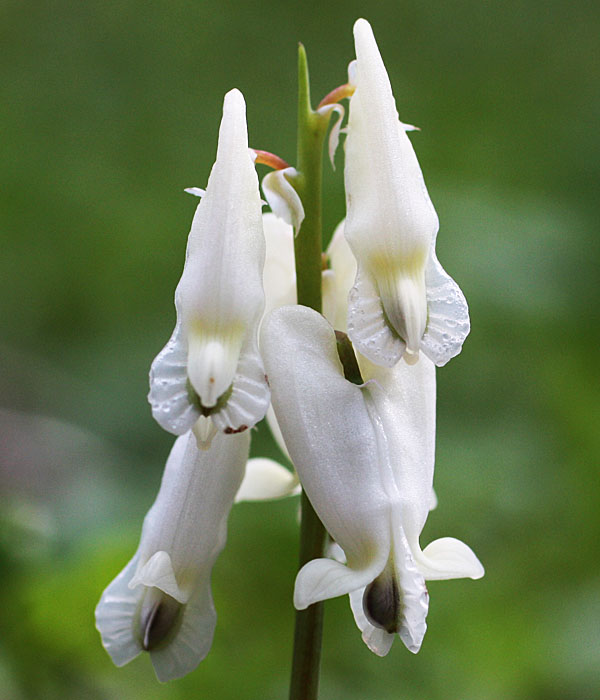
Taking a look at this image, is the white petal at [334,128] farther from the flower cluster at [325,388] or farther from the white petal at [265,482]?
the white petal at [265,482]

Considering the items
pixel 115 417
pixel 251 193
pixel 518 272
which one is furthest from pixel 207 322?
pixel 115 417

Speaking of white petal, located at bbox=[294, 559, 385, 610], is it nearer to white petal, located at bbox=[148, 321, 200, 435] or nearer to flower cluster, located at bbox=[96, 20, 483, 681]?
flower cluster, located at bbox=[96, 20, 483, 681]

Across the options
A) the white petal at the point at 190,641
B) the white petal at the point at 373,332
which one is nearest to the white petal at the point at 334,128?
the white petal at the point at 373,332

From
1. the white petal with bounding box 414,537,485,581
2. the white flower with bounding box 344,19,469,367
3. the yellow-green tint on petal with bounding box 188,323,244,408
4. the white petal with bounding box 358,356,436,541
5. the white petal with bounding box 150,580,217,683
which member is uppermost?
the white flower with bounding box 344,19,469,367

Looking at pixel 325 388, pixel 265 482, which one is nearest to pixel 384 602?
pixel 325 388

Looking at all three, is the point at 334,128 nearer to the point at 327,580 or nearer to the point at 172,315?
the point at 327,580

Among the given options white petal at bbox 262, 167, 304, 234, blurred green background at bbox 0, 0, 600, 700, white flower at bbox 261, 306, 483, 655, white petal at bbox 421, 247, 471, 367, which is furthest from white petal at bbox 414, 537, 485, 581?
blurred green background at bbox 0, 0, 600, 700
